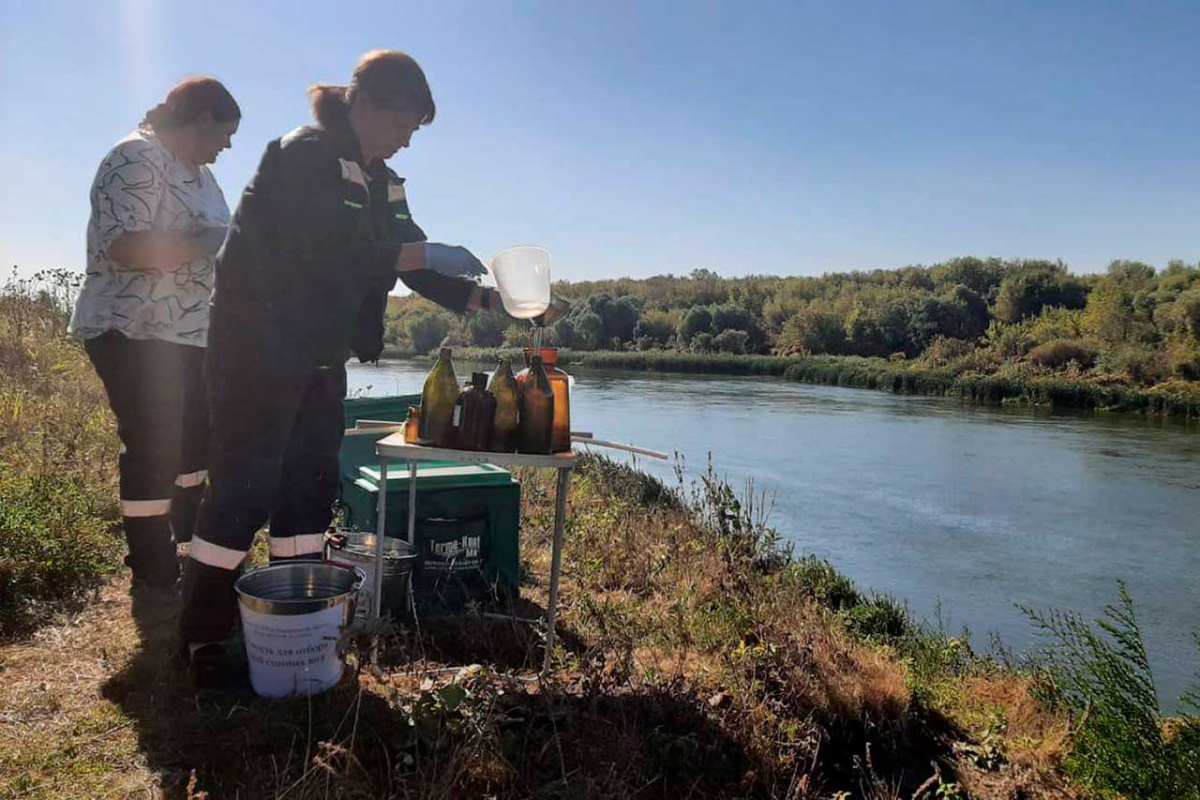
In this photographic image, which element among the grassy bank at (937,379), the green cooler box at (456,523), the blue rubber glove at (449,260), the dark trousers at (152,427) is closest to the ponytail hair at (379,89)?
the blue rubber glove at (449,260)

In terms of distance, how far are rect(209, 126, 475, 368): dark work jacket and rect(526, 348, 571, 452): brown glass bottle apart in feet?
1.59

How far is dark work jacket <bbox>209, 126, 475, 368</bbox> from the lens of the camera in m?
2.04

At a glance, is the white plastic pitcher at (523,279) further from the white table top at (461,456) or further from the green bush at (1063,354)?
the green bush at (1063,354)

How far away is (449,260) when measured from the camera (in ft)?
7.03

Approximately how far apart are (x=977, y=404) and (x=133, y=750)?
81.7 feet

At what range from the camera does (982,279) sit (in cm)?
4659

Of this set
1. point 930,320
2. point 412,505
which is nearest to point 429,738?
point 412,505

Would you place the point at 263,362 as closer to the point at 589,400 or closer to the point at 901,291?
the point at 589,400

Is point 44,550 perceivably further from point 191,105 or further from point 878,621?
point 878,621

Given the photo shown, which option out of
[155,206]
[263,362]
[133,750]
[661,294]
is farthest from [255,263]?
[661,294]

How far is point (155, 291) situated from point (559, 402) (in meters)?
1.37

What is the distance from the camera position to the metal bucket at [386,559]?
8.83 feet

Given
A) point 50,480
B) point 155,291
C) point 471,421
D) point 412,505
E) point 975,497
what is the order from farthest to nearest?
point 975,497 < point 50,480 < point 412,505 < point 155,291 < point 471,421

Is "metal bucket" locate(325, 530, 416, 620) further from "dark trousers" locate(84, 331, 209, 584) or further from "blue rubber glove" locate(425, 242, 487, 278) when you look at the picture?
"blue rubber glove" locate(425, 242, 487, 278)
